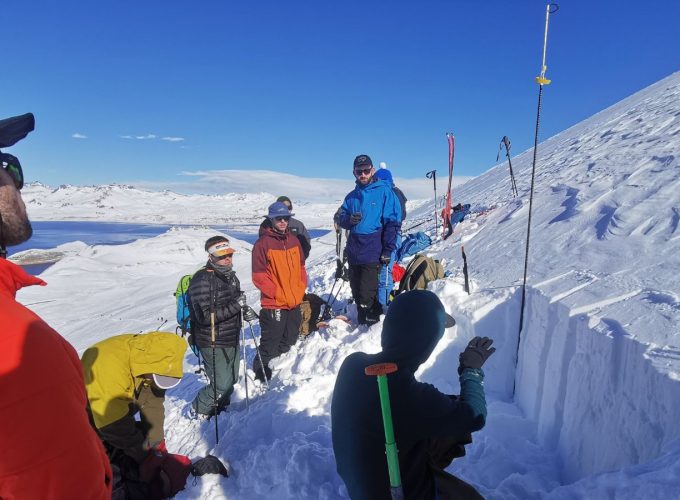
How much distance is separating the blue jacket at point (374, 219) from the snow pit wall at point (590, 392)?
182cm

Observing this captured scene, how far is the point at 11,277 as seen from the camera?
3.25 feet

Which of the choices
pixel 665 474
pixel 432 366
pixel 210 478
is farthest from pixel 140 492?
pixel 665 474

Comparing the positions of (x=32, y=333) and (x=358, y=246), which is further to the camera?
(x=358, y=246)

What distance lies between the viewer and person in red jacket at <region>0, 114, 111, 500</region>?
2.56ft

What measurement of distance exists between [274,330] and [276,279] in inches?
24.0

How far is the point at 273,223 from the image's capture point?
4512 mm

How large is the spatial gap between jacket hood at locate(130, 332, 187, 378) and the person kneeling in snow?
1624mm

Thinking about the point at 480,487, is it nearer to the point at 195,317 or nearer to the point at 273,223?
the point at 195,317

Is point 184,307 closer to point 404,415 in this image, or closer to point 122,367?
point 122,367

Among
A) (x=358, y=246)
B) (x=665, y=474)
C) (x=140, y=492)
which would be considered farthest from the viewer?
(x=358, y=246)

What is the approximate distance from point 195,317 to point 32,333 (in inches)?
126

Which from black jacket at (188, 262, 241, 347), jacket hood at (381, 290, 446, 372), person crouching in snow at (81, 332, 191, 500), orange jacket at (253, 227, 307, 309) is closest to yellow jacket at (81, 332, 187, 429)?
person crouching in snow at (81, 332, 191, 500)

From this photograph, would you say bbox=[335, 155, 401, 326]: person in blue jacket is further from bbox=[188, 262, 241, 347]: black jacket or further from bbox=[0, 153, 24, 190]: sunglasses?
bbox=[0, 153, 24, 190]: sunglasses

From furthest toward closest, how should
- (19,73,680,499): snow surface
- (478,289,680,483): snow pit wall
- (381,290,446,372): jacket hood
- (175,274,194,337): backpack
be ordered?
1. (175,274,194,337): backpack
2. (19,73,680,499): snow surface
3. (478,289,680,483): snow pit wall
4. (381,290,446,372): jacket hood
